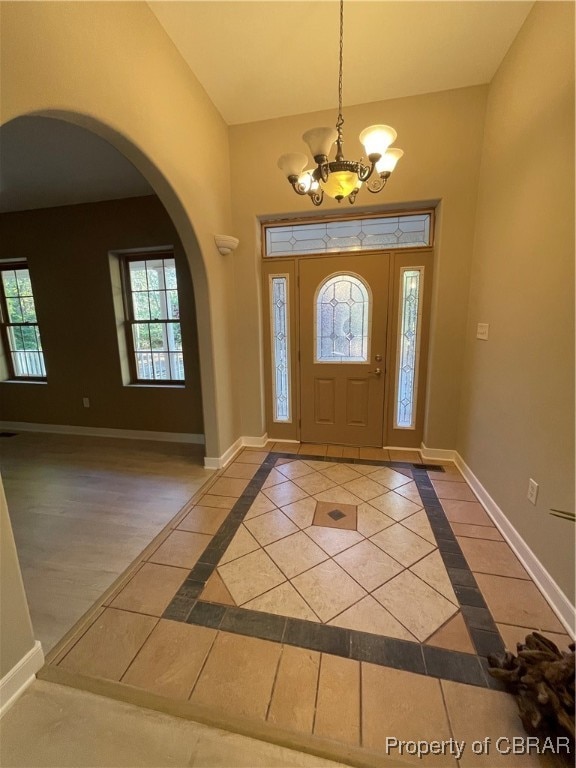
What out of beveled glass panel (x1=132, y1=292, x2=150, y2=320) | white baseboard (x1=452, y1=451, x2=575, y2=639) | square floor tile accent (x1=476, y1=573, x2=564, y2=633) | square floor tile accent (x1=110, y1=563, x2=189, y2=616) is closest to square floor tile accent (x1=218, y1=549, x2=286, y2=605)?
square floor tile accent (x1=110, y1=563, x2=189, y2=616)

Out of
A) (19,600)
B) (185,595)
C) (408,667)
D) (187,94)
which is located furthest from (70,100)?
(408,667)

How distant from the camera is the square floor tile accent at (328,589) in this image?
5.08ft

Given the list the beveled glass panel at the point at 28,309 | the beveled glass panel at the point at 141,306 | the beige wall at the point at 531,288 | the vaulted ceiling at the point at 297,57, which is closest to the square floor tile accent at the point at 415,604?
the beige wall at the point at 531,288

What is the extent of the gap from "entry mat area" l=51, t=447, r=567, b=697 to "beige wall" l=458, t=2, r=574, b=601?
359mm

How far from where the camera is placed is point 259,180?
297 cm

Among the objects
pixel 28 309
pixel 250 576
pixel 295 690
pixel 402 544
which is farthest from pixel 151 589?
pixel 28 309

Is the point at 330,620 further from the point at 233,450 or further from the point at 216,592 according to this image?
the point at 233,450

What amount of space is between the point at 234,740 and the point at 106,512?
1.78 m

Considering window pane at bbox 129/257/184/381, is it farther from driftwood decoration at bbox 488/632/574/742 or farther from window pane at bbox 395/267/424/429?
driftwood decoration at bbox 488/632/574/742

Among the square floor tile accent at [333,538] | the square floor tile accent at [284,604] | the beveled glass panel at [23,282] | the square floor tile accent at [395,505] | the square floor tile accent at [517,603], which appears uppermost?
the beveled glass panel at [23,282]

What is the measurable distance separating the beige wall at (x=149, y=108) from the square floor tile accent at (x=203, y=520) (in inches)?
27.4

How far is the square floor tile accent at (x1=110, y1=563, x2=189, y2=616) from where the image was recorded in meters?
1.57

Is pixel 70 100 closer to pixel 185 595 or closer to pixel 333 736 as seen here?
pixel 185 595

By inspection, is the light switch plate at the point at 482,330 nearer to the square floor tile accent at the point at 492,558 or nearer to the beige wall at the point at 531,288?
the beige wall at the point at 531,288
